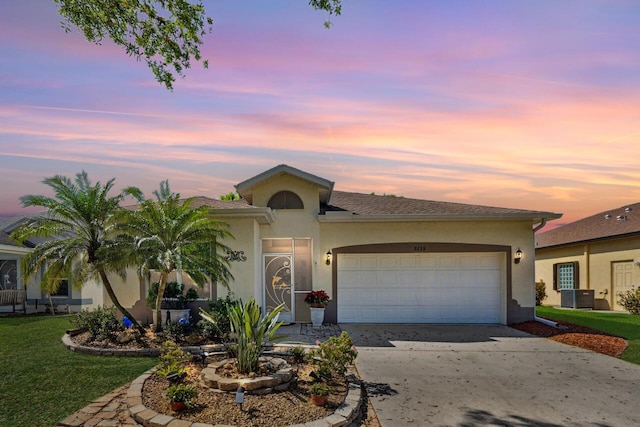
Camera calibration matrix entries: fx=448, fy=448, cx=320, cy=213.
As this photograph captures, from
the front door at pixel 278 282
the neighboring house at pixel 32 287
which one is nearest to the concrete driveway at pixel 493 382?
the front door at pixel 278 282

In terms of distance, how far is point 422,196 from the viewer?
17422 millimetres

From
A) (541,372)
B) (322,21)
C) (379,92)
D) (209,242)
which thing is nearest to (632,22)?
(379,92)

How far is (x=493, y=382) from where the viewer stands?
7586 millimetres

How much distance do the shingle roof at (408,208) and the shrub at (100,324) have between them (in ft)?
22.5

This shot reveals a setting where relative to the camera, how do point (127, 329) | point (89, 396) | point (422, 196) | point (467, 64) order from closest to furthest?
point (89, 396) < point (467, 64) < point (127, 329) < point (422, 196)

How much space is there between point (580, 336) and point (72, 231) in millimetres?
12654

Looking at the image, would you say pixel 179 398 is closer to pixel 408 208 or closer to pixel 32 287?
pixel 408 208

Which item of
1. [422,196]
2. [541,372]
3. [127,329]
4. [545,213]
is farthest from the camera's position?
[422,196]

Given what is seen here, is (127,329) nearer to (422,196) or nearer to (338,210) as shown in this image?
(338,210)

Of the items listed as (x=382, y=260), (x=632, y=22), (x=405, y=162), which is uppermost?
(x=632, y=22)

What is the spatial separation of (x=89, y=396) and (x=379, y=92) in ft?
26.1

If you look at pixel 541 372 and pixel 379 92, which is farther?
pixel 379 92

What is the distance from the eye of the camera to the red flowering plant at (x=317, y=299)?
1310cm

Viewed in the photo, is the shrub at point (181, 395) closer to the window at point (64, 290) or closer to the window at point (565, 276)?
the window at point (64, 290)
